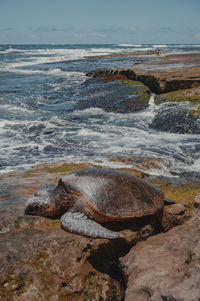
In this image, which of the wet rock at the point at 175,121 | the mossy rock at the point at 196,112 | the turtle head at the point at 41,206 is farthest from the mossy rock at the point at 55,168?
the mossy rock at the point at 196,112

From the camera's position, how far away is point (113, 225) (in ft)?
11.3

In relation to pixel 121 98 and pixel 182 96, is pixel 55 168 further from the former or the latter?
pixel 121 98

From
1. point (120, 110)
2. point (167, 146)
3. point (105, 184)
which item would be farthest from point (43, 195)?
point (120, 110)

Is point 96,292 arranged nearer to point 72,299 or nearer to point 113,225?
point 72,299

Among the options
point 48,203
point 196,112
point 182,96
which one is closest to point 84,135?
point 196,112

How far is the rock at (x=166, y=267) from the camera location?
205 cm

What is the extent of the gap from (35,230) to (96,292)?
3.35 feet

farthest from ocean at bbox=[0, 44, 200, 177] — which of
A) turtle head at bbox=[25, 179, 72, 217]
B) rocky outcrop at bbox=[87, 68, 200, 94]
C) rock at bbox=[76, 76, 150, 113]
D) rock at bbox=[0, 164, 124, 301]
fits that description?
rock at bbox=[0, 164, 124, 301]

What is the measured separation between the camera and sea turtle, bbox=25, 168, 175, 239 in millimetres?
3367

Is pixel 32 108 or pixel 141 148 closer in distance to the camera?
pixel 141 148

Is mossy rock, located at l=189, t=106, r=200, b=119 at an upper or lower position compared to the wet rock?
upper

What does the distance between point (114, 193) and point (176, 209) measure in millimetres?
1193

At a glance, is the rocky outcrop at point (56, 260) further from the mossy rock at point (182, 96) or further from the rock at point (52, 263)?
the mossy rock at point (182, 96)

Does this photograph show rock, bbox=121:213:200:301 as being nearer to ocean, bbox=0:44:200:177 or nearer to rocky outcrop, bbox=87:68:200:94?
ocean, bbox=0:44:200:177
